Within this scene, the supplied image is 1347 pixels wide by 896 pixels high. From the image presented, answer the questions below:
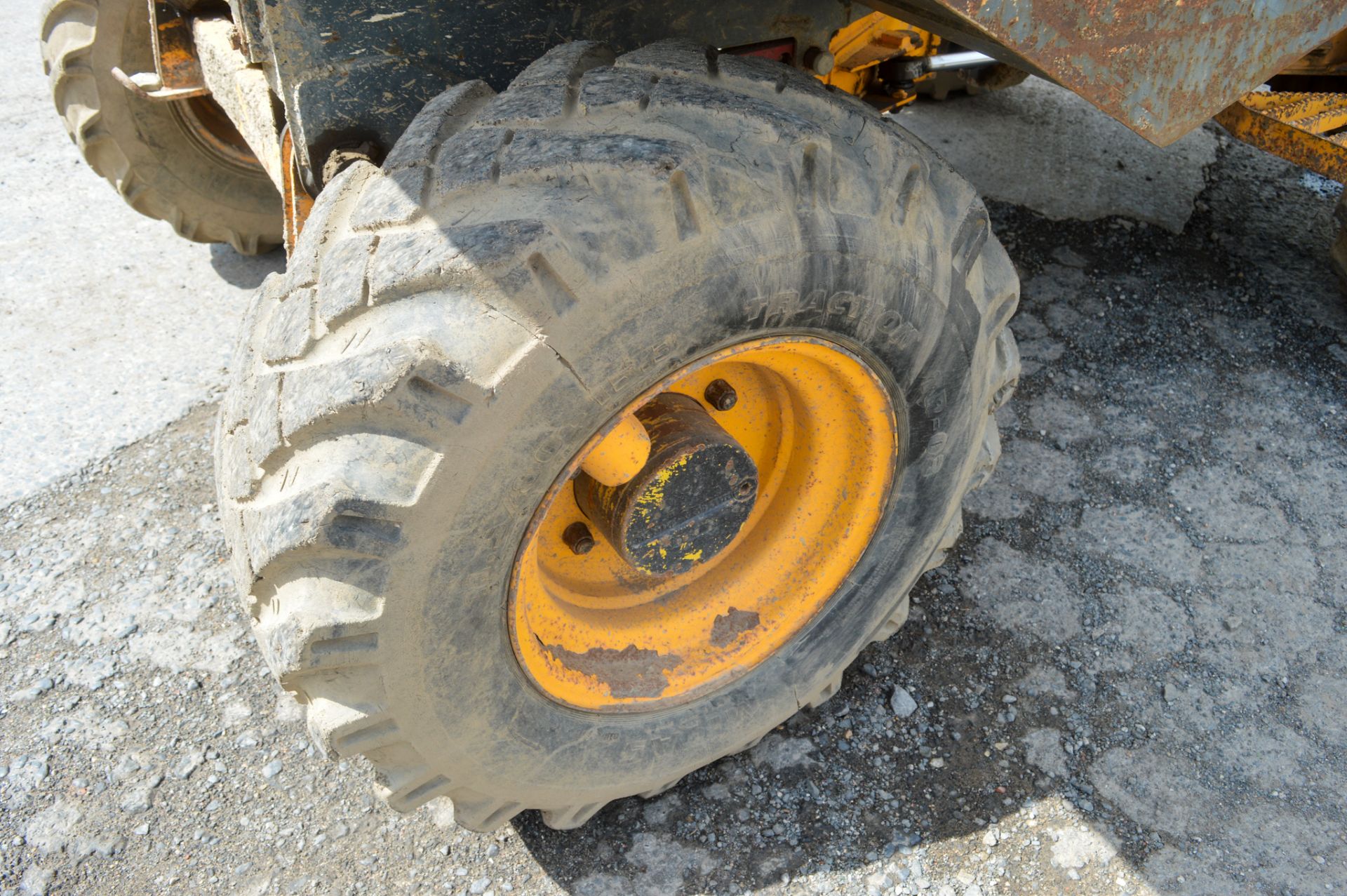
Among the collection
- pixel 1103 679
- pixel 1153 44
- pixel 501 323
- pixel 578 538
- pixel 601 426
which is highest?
pixel 1153 44

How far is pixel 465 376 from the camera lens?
4.26 ft

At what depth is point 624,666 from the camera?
1.90 meters

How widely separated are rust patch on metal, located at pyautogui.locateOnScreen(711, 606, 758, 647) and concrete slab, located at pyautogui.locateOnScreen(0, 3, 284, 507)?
1.91m

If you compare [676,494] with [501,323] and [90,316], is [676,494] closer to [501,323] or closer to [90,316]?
[501,323]

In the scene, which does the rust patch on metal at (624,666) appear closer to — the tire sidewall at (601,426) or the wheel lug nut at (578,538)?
the tire sidewall at (601,426)

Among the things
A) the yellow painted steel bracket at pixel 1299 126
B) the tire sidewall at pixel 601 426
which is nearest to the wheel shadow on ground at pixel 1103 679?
the tire sidewall at pixel 601 426

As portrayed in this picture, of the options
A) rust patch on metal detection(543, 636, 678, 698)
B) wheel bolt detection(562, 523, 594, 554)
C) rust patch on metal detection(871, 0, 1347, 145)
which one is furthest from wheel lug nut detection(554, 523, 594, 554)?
rust patch on metal detection(871, 0, 1347, 145)

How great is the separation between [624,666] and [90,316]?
8.26ft

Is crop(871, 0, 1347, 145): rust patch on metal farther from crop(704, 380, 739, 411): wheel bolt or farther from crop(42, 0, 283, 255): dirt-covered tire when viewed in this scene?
crop(42, 0, 283, 255): dirt-covered tire

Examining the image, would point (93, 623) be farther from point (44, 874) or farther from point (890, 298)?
point (890, 298)

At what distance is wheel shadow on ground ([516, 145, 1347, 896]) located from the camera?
1.98m

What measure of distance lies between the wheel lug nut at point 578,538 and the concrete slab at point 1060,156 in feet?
8.91

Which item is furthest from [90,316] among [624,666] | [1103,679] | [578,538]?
[1103,679]

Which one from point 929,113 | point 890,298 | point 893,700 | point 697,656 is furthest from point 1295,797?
point 929,113
